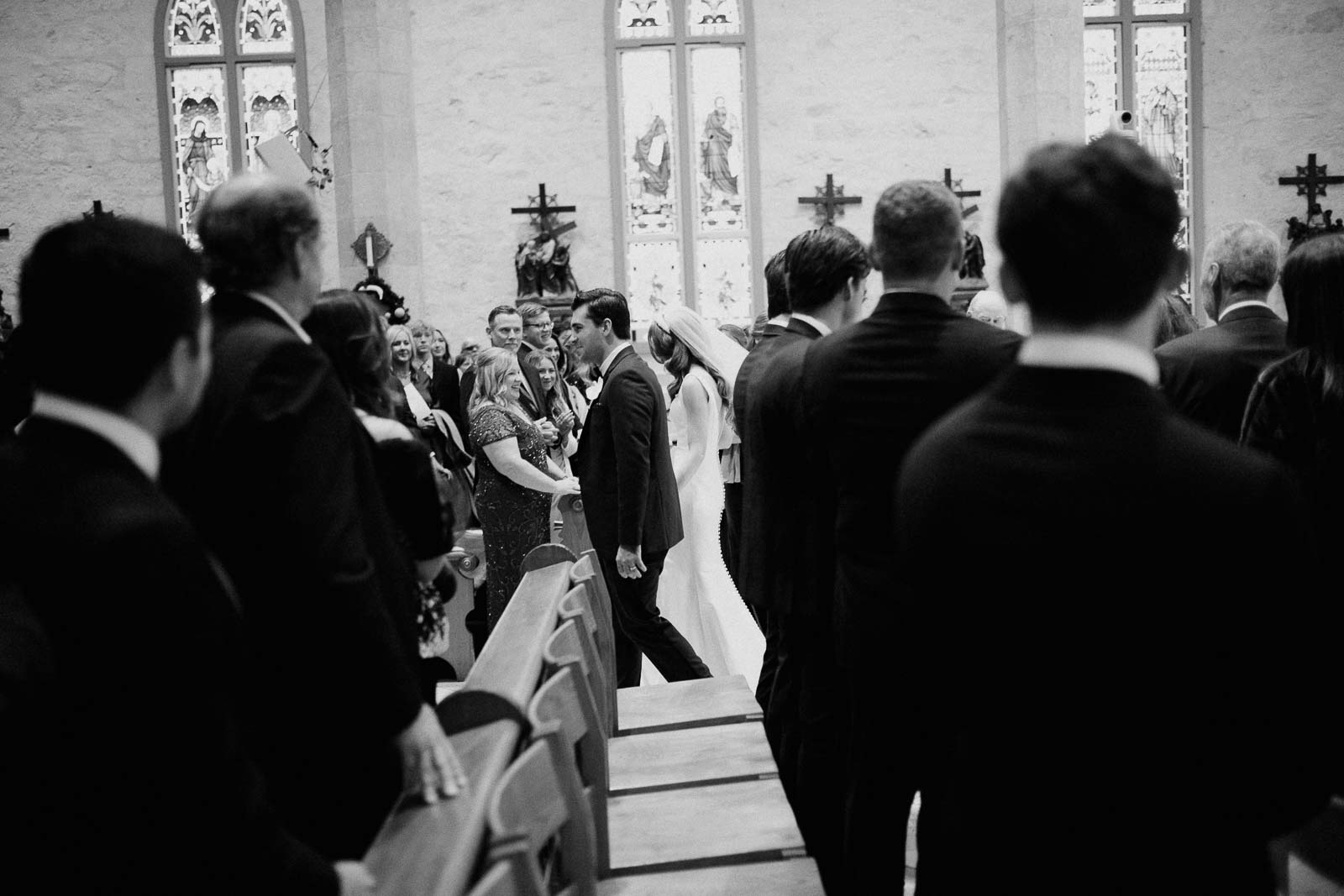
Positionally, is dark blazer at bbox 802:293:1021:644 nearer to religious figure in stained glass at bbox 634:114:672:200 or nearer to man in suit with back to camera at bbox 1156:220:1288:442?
man in suit with back to camera at bbox 1156:220:1288:442

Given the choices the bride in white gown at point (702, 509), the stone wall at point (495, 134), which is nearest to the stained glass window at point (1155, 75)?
the stone wall at point (495, 134)

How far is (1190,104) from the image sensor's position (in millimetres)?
14406

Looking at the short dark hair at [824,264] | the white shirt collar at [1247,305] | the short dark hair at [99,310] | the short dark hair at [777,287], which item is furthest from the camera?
the short dark hair at [777,287]

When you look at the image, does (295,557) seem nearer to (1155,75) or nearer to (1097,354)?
(1097,354)

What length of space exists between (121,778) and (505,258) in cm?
1306

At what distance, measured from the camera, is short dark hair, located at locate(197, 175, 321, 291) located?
85.9 inches

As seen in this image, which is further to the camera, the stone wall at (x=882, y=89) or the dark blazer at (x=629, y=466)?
the stone wall at (x=882, y=89)

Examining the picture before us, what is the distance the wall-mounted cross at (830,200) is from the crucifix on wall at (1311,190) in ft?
14.3

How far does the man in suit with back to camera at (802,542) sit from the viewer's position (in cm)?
330

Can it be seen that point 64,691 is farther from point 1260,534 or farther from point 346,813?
point 1260,534

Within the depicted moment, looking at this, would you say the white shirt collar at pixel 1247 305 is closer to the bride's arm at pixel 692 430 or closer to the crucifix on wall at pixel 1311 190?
the bride's arm at pixel 692 430

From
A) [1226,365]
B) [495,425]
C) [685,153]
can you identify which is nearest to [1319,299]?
[1226,365]

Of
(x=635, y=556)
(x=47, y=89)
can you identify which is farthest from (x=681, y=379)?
(x=47, y=89)

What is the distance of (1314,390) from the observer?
2924mm
